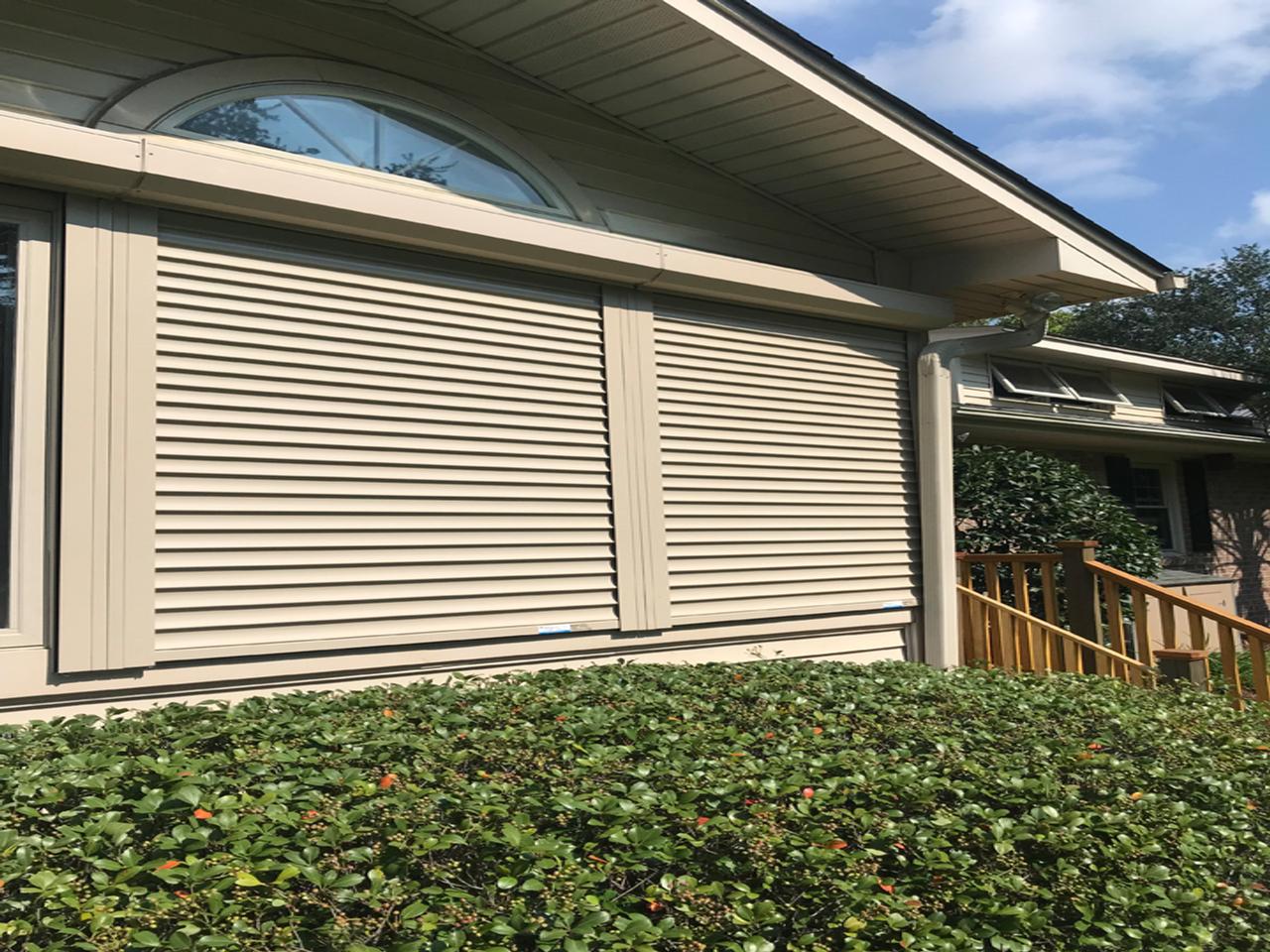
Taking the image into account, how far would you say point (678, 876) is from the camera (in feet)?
8.73

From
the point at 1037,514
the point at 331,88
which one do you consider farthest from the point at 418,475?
the point at 1037,514

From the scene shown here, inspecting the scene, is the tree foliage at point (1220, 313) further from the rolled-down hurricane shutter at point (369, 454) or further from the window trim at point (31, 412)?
the window trim at point (31, 412)

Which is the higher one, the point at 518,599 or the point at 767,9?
the point at 767,9

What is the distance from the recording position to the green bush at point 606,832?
2361 millimetres

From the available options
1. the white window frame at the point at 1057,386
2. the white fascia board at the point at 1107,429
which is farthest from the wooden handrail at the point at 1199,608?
the white window frame at the point at 1057,386

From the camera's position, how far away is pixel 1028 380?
1351 centimetres

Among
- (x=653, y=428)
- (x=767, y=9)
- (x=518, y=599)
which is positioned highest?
(x=767, y=9)

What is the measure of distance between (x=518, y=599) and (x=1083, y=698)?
251 cm

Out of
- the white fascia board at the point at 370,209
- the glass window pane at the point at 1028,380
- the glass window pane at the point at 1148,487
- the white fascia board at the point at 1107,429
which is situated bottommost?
the glass window pane at the point at 1148,487

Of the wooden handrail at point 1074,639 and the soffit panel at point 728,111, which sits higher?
the soffit panel at point 728,111

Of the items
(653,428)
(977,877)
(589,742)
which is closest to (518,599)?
(653,428)

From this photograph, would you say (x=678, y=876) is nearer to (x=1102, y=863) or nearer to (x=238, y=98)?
(x=1102, y=863)

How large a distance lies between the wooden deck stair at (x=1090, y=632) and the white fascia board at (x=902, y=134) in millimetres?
1774

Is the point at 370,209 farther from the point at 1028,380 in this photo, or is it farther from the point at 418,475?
the point at 1028,380
